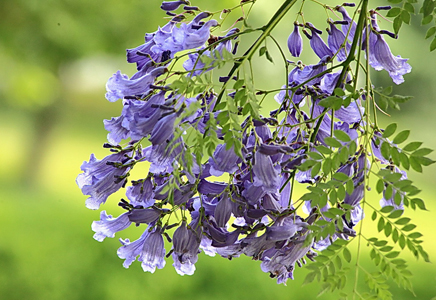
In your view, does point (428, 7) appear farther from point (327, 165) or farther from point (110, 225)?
point (110, 225)

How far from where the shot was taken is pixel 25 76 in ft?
6.48

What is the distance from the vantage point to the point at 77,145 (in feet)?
7.52

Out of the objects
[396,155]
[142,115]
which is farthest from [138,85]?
[396,155]

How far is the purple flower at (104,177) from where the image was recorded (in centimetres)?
26

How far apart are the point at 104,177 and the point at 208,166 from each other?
0.06m

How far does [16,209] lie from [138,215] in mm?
1797

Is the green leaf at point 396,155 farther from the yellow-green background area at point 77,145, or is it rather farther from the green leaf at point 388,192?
the yellow-green background area at point 77,145

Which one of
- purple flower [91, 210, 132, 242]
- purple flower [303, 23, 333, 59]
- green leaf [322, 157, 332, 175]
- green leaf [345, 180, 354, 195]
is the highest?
purple flower [303, 23, 333, 59]

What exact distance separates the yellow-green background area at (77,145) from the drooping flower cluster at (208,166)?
47.1 inches

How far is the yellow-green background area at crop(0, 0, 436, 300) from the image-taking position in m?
1.47

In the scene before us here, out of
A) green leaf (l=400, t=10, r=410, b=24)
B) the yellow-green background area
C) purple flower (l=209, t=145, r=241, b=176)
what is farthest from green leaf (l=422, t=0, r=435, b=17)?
the yellow-green background area

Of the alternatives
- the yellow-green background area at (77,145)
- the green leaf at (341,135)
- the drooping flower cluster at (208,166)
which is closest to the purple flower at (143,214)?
the drooping flower cluster at (208,166)

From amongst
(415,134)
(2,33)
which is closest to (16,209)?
(2,33)

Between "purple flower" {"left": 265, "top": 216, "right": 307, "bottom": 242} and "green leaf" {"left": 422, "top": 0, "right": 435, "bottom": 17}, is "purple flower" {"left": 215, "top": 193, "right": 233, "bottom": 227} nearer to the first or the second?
"purple flower" {"left": 265, "top": 216, "right": 307, "bottom": 242}
